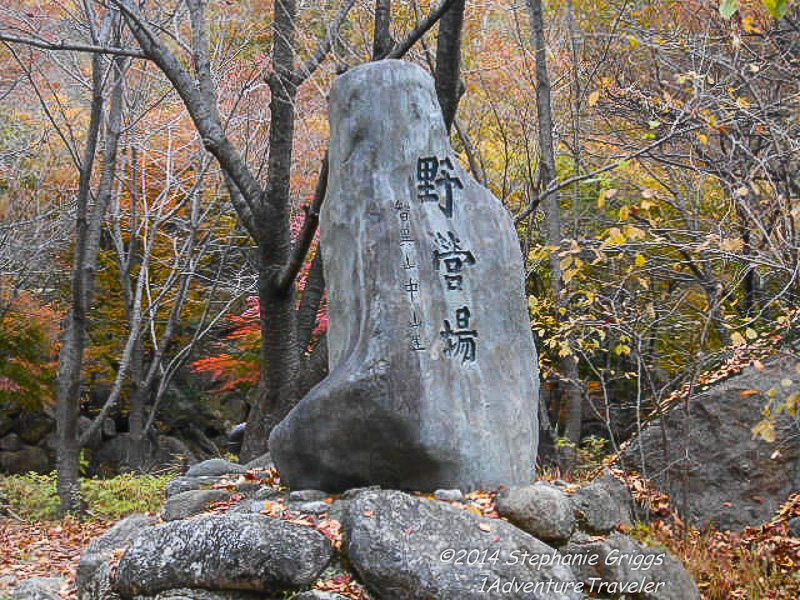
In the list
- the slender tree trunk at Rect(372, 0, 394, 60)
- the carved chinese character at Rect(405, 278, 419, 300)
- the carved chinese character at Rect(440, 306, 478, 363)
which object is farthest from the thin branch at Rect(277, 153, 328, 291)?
the carved chinese character at Rect(440, 306, 478, 363)

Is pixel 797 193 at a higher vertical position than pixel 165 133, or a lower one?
lower

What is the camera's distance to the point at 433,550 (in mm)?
4344

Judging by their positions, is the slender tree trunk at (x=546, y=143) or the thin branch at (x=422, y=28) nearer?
the thin branch at (x=422, y=28)

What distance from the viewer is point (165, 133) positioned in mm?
13219

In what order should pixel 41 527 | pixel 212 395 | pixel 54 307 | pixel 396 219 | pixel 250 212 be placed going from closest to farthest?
pixel 396 219 < pixel 250 212 < pixel 41 527 < pixel 54 307 < pixel 212 395

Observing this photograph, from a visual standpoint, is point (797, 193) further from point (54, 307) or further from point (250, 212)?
point (54, 307)

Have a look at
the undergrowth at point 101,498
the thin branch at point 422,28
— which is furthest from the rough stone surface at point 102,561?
the undergrowth at point 101,498

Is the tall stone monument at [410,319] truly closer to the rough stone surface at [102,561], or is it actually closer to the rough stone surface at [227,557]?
the rough stone surface at [227,557]

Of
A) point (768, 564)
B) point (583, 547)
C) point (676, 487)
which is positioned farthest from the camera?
point (676, 487)

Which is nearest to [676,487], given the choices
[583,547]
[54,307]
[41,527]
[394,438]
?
[583,547]

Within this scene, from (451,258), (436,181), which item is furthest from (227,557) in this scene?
(436,181)

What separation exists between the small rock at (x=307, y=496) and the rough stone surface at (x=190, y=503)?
28.5 inches

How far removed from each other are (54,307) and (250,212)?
23.8 ft

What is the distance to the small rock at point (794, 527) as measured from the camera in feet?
21.9
